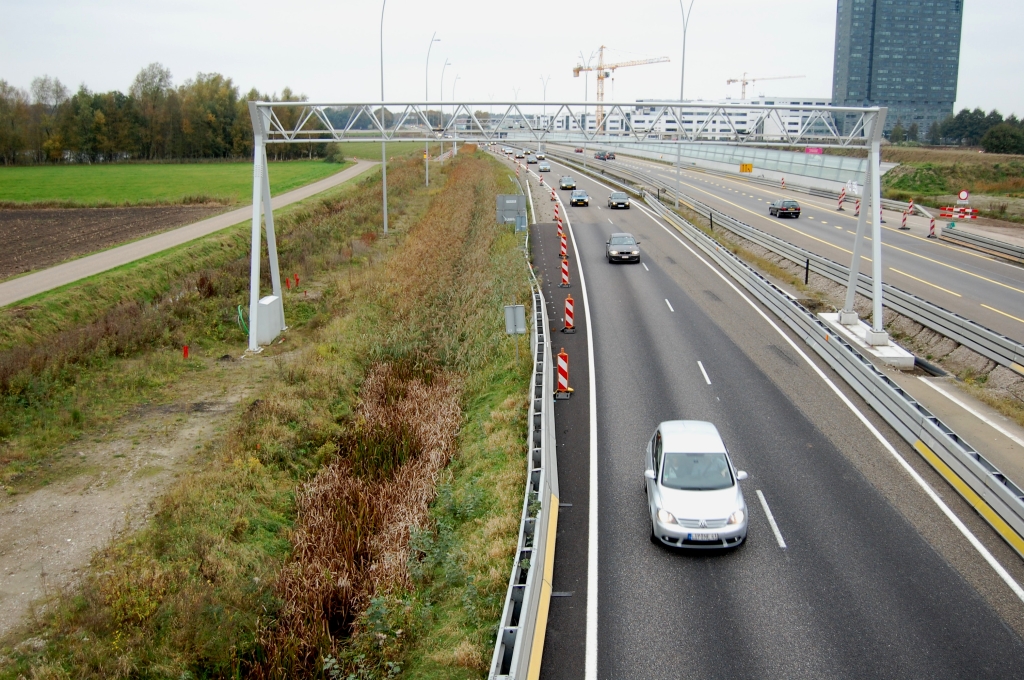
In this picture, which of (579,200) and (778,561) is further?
(579,200)

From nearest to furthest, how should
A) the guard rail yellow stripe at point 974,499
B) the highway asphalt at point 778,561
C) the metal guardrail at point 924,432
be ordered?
the highway asphalt at point 778,561 < the guard rail yellow stripe at point 974,499 < the metal guardrail at point 924,432

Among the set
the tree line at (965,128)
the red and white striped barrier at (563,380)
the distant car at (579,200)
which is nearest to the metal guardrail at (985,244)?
the distant car at (579,200)

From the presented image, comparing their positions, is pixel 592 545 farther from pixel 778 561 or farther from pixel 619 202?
pixel 619 202

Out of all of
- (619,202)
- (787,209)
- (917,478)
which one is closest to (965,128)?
(787,209)

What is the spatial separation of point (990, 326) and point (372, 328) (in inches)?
765

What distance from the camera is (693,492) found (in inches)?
473

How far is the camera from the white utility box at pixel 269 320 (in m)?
25.7

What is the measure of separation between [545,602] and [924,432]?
876 centimetres

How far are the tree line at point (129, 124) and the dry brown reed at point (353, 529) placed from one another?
9180 cm

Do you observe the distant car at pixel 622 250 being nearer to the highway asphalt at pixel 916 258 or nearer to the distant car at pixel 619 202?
the highway asphalt at pixel 916 258

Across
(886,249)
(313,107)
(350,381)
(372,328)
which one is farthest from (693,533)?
(886,249)

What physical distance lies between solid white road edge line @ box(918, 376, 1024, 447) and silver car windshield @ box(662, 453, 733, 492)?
754 cm

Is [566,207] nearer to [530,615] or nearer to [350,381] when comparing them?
[350,381]

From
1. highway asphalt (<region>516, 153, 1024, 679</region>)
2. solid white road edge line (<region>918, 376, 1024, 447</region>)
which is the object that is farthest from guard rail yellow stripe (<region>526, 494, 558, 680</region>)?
solid white road edge line (<region>918, 376, 1024, 447</region>)
